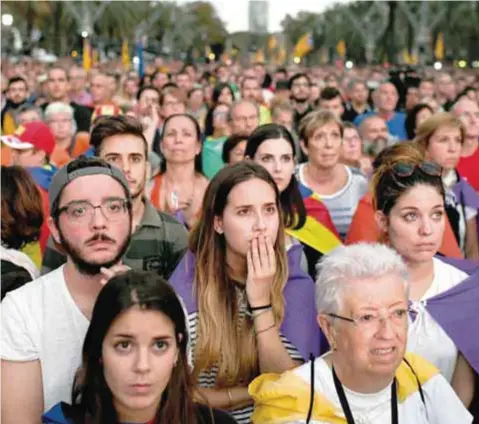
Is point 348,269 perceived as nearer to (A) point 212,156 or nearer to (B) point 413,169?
(B) point 413,169

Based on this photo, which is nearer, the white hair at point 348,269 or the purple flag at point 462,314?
the white hair at point 348,269

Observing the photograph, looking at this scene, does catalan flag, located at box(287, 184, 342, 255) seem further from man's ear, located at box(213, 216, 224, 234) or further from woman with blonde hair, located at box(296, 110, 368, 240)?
man's ear, located at box(213, 216, 224, 234)

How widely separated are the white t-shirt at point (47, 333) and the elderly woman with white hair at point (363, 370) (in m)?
0.68

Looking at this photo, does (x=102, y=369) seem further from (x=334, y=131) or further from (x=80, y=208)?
(x=334, y=131)

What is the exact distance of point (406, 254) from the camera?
387 centimetres

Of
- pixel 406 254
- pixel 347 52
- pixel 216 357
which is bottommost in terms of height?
pixel 216 357

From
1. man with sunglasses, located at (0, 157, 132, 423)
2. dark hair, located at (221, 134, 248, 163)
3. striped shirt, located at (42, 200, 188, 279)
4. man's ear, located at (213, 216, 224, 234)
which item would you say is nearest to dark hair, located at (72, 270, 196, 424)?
man with sunglasses, located at (0, 157, 132, 423)

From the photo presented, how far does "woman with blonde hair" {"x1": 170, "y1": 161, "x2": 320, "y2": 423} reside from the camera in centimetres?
350

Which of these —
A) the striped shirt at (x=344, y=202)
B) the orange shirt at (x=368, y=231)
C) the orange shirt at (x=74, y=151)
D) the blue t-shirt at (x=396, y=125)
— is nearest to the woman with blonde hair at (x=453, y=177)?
the orange shirt at (x=368, y=231)

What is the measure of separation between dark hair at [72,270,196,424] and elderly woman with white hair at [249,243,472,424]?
36cm

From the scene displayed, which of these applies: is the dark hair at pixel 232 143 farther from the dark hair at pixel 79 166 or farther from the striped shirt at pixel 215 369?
the dark hair at pixel 79 166

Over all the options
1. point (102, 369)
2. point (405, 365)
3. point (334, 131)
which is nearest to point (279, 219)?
point (405, 365)

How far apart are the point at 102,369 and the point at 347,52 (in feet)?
250

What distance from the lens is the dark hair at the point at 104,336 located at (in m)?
2.81
